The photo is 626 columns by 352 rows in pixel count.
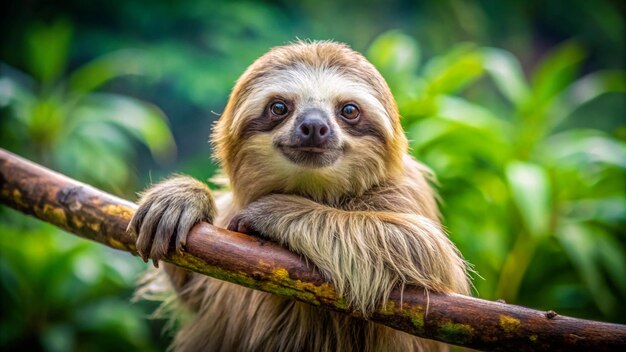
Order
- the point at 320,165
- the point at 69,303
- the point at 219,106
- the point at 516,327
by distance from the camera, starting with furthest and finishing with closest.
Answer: the point at 219,106 < the point at 69,303 < the point at 320,165 < the point at 516,327

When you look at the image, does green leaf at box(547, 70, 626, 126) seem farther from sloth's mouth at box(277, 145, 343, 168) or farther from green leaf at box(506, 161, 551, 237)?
sloth's mouth at box(277, 145, 343, 168)

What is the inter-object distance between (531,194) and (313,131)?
243cm

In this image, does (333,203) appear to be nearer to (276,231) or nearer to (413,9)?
(276,231)

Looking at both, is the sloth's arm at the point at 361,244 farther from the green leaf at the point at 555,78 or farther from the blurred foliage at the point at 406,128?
the green leaf at the point at 555,78

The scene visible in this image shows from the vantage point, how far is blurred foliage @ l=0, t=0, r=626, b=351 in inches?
199

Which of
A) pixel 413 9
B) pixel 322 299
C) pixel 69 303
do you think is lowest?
pixel 69 303

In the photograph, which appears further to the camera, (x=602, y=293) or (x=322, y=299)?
(x=602, y=293)

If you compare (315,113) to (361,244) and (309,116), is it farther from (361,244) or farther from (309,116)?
(361,244)

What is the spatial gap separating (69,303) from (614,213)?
492 centimetres

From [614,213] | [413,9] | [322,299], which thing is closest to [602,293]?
[614,213]

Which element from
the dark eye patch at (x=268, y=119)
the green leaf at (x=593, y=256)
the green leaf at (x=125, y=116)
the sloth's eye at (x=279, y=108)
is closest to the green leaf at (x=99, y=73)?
the green leaf at (x=125, y=116)

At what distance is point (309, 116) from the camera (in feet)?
9.82

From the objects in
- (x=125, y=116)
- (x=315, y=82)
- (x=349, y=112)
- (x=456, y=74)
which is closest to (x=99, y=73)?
(x=125, y=116)

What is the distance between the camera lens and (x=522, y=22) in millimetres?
9531
